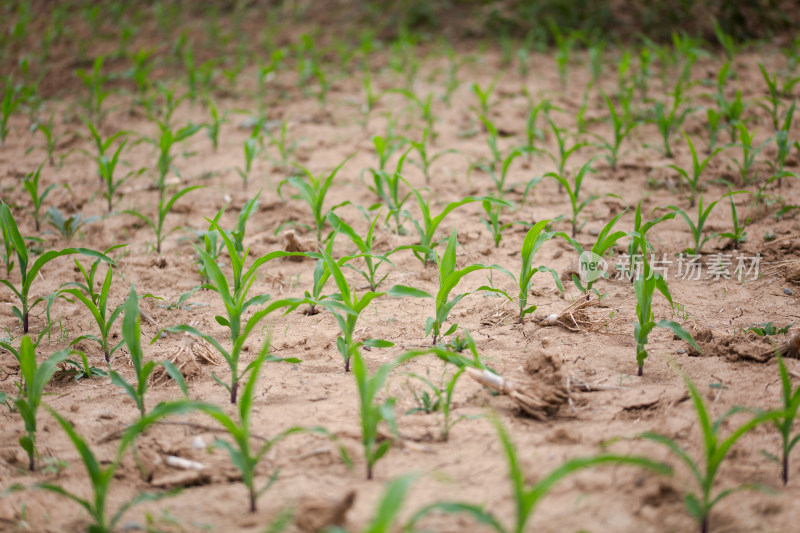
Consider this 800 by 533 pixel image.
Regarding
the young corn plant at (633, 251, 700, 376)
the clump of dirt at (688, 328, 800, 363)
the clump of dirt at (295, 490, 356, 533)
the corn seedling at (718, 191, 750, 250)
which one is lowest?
the clump of dirt at (295, 490, 356, 533)

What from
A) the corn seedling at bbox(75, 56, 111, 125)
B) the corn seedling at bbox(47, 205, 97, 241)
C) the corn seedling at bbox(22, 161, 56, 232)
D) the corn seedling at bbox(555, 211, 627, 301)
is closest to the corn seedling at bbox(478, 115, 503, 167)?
the corn seedling at bbox(555, 211, 627, 301)

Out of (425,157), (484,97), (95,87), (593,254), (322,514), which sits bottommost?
(322,514)

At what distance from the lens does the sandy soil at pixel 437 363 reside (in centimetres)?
A: 169

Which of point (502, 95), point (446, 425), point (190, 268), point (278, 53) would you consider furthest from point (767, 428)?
point (278, 53)

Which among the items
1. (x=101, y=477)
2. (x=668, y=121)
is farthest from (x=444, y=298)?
(x=668, y=121)

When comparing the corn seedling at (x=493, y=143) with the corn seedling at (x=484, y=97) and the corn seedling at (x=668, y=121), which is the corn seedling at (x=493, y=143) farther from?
the corn seedling at (x=668, y=121)

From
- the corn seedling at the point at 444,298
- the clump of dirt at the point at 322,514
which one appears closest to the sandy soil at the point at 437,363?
the clump of dirt at the point at 322,514

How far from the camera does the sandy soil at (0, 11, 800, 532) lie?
1686 mm

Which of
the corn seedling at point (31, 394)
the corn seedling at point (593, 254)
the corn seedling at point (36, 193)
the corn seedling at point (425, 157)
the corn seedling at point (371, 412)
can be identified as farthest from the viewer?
the corn seedling at point (425, 157)

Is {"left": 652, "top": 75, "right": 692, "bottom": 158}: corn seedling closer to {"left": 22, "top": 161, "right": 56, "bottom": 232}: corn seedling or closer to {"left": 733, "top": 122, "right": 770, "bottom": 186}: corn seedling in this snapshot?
{"left": 733, "top": 122, "right": 770, "bottom": 186}: corn seedling

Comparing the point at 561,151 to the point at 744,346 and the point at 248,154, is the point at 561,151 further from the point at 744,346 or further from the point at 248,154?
the point at 248,154

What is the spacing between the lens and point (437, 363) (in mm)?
2328

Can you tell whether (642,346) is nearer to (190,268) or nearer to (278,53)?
(190,268)

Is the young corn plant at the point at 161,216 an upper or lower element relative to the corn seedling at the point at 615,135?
lower
